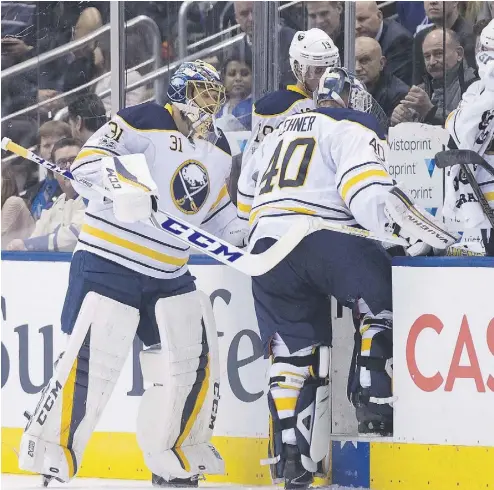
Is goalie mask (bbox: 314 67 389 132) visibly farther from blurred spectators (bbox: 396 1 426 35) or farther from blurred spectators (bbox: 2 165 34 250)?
blurred spectators (bbox: 2 165 34 250)

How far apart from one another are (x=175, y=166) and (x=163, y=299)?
0.41 m

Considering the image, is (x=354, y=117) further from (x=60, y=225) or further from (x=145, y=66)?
(x=60, y=225)

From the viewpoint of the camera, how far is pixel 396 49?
211 inches

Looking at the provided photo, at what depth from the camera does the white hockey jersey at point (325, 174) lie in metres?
4.23

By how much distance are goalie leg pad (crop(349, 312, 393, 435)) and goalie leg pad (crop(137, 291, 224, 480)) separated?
53cm

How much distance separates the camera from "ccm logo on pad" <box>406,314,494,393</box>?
4.16 meters

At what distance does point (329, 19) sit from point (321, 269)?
4.61ft

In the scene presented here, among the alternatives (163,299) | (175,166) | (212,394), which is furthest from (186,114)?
(212,394)

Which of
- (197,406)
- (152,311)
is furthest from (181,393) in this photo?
(152,311)

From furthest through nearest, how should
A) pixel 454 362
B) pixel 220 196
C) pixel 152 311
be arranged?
pixel 220 196
pixel 152 311
pixel 454 362

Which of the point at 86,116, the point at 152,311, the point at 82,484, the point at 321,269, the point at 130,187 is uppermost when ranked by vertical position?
the point at 86,116

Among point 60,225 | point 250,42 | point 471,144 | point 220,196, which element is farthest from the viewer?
point 60,225

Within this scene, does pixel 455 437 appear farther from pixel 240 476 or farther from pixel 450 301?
pixel 240 476

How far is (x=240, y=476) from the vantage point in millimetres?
4805
